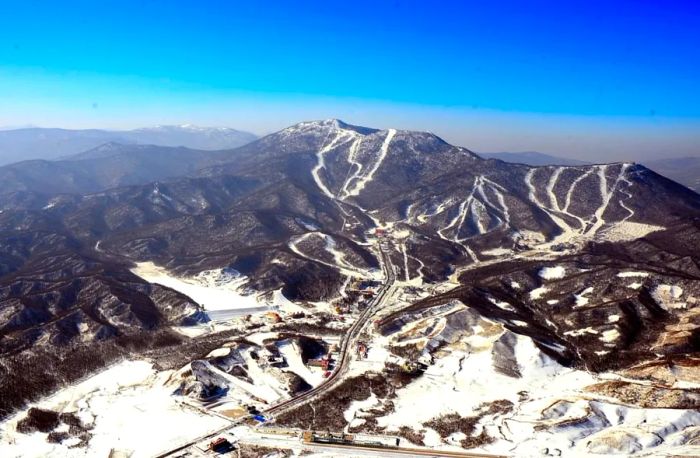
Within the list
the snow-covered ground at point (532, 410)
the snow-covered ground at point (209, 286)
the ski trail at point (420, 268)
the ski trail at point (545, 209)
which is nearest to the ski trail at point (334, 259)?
the ski trail at point (420, 268)

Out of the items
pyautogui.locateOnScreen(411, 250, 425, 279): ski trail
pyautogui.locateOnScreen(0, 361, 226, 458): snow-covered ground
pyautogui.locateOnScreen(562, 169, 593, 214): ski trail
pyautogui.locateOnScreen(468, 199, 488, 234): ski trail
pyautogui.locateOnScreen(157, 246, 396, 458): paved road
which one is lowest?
pyautogui.locateOnScreen(0, 361, 226, 458): snow-covered ground

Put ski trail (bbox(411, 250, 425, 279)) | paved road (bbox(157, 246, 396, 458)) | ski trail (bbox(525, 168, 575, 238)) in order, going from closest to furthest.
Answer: paved road (bbox(157, 246, 396, 458)) → ski trail (bbox(411, 250, 425, 279)) → ski trail (bbox(525, 168, 575, 238))

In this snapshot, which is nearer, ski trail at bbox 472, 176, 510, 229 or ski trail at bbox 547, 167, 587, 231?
ski trail at bbox 472, 176, 510, 229

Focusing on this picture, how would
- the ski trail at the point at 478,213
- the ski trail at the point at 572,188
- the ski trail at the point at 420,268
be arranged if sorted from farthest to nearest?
the ski trail at the point at 572,188
the ski trail at the point at 478,213
the ski trail at the point at 420,268

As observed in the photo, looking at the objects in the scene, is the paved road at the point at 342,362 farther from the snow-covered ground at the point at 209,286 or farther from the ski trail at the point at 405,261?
the snow-covered ground at the point at 209,286

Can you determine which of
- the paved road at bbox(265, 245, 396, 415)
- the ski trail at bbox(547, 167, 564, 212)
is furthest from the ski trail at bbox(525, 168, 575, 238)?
the paved road at bbox(265, 245, 396, 415)

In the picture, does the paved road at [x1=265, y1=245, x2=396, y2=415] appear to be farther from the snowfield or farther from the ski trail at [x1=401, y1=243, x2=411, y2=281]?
the snowfield

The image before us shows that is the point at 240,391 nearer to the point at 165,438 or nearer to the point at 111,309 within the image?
the point at 165,438

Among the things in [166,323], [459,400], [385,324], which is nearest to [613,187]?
[385,324]

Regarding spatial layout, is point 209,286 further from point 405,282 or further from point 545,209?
point 545,209
